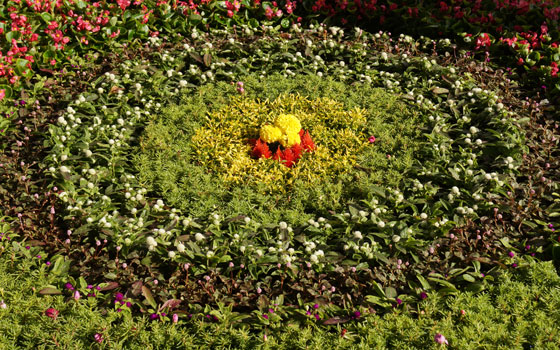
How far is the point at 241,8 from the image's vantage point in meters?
8.38

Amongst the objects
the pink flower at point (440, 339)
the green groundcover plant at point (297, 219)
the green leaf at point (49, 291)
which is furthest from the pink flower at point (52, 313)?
the pink flower at point (440, 339)

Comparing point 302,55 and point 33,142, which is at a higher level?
point 302,55

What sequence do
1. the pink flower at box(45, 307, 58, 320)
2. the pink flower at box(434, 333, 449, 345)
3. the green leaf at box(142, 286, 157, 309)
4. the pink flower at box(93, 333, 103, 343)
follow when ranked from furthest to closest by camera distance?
1. the green leaf at box(142, 286, 157, 309)
2. the pink flower at box(45, 307, 58, 320)
3. the pink flower at box(93, 333, 103, 343)
4. the pink flower at box(434, 333, 449, 345)

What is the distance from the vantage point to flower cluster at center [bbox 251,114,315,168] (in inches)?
229

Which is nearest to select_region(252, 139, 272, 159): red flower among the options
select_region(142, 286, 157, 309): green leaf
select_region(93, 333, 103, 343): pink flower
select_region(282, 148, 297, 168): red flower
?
select_region(282, 148, 297, 168): red flower

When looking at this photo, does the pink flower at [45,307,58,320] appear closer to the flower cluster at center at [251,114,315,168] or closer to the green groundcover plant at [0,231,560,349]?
the green groundcover plant at [0,231,560,349]

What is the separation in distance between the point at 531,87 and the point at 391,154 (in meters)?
2.44

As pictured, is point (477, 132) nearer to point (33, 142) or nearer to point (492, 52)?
point (492, 52)

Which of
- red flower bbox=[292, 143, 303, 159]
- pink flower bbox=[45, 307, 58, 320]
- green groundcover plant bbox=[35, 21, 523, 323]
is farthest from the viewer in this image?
red flower bbox=[292, 143, 303, 159]

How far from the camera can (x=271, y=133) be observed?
580 cm

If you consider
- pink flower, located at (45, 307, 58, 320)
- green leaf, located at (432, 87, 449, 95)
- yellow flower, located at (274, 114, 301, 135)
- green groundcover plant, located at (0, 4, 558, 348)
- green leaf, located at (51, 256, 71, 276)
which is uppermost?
green leaf, located at (432, 87, 449, 95)

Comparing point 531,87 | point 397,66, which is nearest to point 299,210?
point 397,66

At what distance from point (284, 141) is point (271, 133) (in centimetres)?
16

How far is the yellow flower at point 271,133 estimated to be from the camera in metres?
5.80
